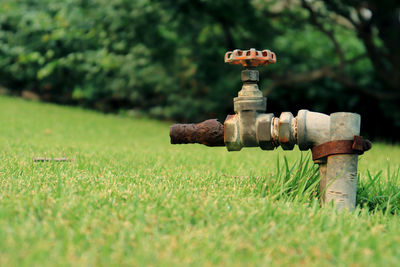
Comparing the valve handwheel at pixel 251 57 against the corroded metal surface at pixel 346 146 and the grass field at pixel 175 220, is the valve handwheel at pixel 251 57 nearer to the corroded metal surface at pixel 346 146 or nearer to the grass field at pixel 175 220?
the corroded metal surface at pixel 346 146

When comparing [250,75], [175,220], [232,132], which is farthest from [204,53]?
[175,220]

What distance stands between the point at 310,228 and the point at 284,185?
25.0 inches

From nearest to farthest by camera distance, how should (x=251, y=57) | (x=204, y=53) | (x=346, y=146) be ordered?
(x=346, y=146) → (x=251, y=57) → (x=204, y=53)

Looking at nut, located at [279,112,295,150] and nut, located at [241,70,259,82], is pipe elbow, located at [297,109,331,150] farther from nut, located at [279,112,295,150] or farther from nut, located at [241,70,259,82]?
nut, located at [241,70,259,82]

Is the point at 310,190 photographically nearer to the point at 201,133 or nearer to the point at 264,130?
the point at 264,130

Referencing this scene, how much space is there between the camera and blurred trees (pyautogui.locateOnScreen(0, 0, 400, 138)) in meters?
7.39

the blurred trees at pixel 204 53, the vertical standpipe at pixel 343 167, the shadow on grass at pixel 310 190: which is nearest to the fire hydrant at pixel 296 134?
the vertical standpipe at pixel 343 167

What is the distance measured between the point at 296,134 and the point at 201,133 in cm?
53

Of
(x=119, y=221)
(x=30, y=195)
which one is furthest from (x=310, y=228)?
(x=30, y=195)

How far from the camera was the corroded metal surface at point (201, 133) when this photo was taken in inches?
100

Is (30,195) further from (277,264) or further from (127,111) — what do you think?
(127,111)

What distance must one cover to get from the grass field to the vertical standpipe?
0.39 ft

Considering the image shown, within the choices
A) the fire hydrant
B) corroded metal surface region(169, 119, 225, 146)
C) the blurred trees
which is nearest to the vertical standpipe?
the fire hydrant

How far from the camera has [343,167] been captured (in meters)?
2.39
